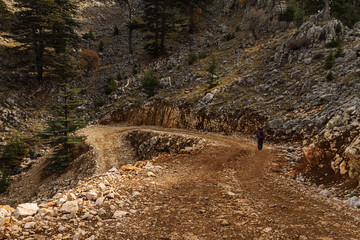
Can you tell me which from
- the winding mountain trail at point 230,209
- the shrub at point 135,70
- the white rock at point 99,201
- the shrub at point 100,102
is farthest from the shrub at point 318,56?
the shrub at point 100,102

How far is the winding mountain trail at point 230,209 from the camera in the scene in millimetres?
4465

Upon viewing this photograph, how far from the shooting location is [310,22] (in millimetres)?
29016

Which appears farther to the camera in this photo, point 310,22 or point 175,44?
point 175,44

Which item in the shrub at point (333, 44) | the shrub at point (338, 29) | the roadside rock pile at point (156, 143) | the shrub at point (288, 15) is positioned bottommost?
the roadside rock pile at point (156, 143)

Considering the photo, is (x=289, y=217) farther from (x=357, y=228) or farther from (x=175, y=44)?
(x=175, y=44)

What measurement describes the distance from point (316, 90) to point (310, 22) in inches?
667

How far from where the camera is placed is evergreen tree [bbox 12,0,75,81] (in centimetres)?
3675

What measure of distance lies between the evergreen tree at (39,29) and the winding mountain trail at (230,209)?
43.5 metres

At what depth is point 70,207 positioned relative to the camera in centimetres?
518

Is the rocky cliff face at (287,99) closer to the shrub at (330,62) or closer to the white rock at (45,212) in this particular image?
the shrub at (330,62)

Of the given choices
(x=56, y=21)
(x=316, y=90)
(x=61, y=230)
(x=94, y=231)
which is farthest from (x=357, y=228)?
(x=56, y=21)

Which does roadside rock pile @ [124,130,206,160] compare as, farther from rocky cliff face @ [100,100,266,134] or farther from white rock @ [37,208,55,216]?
white rock @ [37,208,55,216]

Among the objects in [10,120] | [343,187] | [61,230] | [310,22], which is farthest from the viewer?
[10,120]

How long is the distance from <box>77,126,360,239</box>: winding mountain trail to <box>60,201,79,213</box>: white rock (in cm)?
124
